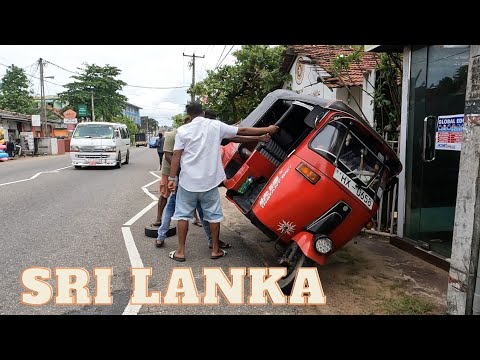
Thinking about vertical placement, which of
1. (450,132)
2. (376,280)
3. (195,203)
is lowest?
(376,280)

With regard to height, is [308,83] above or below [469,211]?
above

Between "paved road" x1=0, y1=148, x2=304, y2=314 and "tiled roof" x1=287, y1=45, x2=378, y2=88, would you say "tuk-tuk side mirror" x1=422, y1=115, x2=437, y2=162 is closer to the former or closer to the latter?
"paved road" x1=0, y1=148, x2=304, y2=314

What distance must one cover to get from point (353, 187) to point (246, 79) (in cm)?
1238

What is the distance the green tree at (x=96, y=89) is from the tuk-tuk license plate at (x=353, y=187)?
4792 centimetres

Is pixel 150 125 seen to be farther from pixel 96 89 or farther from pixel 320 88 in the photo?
pixel 320 88

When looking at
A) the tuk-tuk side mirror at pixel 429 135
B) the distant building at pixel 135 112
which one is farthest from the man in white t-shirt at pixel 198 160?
the distant building at pixel 135 112

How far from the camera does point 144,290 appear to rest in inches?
154

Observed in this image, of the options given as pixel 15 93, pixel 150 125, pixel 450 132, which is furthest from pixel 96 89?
pixel 150 125

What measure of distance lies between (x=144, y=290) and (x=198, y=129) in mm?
1870

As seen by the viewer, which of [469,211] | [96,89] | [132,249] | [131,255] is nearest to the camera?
[469,211]

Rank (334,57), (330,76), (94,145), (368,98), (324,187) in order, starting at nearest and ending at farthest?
(324,187) < (368,98) < (334,57) < (330,76) < (94,145)

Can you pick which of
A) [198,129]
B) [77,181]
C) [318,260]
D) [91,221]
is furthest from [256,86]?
[318,260]

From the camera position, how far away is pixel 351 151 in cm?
438

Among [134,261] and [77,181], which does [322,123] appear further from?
[77,181]
